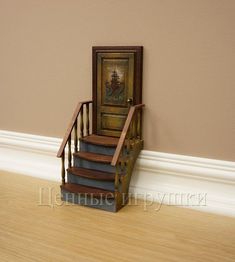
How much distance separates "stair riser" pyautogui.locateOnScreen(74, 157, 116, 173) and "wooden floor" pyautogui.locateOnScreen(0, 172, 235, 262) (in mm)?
345

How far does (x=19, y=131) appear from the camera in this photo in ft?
13.7

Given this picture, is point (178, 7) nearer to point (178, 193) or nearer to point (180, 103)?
point (180, 103)

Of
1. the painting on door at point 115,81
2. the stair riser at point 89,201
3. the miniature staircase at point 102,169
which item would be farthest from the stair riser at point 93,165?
the painting on door at point 115,81

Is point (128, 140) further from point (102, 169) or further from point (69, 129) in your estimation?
point (69, 129)

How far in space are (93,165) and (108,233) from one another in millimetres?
745

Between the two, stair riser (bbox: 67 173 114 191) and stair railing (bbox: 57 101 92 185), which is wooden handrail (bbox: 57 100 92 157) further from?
stair riser (bbox: 67 173 114 191)

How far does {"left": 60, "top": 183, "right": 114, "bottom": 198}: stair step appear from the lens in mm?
3035

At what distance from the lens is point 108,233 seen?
8.75 ft

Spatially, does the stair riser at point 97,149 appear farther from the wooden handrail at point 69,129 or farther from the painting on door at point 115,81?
the painting on door at point 115,81

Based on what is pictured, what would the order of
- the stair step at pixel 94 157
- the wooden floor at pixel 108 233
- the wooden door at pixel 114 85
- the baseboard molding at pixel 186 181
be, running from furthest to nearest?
1. the wooden door at pixel 114 85
2. the stair step at pixel 94 157
3. the baseboard molding at pixel 186 181
4. the wooden floor at pixel 108 233

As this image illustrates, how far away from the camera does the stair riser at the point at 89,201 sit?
3032 millimetres

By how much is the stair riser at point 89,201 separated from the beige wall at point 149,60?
633 millimetres

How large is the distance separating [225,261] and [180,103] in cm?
132

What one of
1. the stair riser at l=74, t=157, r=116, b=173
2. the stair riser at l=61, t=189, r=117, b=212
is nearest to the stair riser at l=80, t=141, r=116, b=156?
the stair riser at l=74, t=157, r=116, b=173
